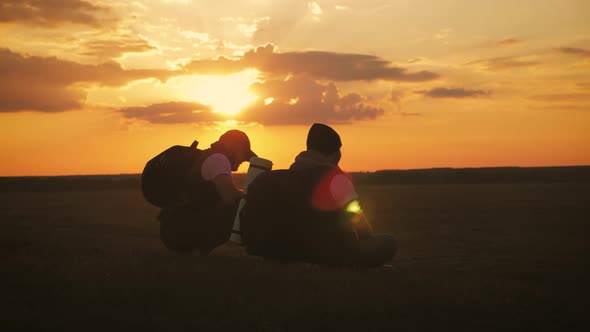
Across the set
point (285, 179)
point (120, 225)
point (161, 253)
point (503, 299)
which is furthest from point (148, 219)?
point (503, 299)

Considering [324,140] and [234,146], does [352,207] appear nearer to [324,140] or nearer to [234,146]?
[324,140]

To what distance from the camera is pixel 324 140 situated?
26.4ft

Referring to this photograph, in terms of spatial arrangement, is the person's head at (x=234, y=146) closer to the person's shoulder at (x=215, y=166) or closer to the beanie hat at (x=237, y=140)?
the beanie hat at (x=237, y=140)

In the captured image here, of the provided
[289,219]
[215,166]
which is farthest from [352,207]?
[215,166]

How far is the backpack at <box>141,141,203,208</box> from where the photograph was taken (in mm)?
8695

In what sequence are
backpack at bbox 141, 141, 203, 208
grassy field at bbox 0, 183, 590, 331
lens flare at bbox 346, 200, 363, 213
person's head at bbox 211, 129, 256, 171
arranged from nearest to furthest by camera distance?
grassy field at bbox 0, 183, 590, 331
lens flare at bbox 346, 200, 363, 213
backpack at bbox 141, 141, 203, 208
person's head at bbox 211, 129, 256, 171

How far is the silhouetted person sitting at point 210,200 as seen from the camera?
8.56 metres

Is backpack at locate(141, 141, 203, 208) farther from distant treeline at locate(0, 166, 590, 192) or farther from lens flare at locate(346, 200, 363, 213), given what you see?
distant treeline at locate(0, 166, 590, 192)

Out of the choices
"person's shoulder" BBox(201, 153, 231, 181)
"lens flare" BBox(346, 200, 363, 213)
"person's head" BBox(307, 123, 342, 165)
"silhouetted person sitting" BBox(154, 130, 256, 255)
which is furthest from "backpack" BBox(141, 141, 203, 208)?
"lens flare" BBox(346, 200, 363, 213)

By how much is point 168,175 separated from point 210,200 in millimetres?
616

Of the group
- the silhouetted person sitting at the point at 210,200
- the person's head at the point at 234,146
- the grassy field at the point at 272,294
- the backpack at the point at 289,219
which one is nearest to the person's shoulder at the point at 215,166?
the silhouetted person sitting at the point at 210,200

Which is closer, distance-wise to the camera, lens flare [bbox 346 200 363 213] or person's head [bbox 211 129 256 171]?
lens flare [bbox 346 200 363 213]

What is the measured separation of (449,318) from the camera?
6172 millimetres

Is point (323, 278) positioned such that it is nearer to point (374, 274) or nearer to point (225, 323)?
point (374, 274)
